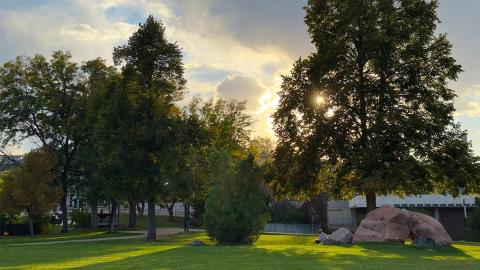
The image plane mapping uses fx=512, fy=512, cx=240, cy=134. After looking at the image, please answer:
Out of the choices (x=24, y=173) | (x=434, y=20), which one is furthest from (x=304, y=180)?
(x=24, y=173)

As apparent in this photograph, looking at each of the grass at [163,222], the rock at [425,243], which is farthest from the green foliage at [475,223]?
the grass at [163,222]

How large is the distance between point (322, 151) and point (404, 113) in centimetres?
561

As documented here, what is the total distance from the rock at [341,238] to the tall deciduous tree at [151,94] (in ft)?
45.3

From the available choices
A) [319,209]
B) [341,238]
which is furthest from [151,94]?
[319,209]

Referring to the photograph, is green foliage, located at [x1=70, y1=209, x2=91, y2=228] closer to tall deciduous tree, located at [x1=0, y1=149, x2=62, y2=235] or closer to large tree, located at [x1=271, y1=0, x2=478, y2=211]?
tall deciduous tree, located at [x1=0, y1=149, x2=62, y2=235]

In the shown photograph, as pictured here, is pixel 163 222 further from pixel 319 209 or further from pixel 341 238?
pixel 341 238

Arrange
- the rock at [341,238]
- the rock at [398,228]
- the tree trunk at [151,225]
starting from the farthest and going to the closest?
the tree trunk at [151,225]
the rock at [341,238]
the rock at [398,228]

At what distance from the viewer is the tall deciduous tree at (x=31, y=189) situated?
3950cm

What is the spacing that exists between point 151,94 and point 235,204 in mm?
14456

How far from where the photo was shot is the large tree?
3136cm

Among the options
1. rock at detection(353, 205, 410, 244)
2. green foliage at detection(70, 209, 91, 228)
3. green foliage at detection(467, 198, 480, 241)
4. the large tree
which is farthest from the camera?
green foliage at detection(70, 209, 91, 228)

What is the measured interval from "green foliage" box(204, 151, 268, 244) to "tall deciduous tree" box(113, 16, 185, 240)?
31.1ft

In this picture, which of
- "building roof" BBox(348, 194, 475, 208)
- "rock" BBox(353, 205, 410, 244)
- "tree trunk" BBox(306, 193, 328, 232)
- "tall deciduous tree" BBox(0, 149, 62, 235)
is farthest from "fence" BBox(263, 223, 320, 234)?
"rock" BBox(353, 205, 410, 244)

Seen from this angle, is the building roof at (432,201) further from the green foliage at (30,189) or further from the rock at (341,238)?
the green foliage at (30,189)
